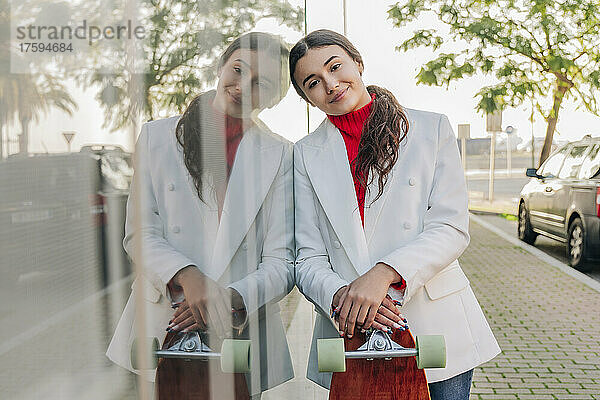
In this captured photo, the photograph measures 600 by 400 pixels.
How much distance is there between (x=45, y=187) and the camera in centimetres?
60

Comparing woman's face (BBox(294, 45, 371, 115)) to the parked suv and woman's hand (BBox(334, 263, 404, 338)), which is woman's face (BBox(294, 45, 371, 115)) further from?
the parked suv

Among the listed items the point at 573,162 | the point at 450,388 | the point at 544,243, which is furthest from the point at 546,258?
the point at 450,388

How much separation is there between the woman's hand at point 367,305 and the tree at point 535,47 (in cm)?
850

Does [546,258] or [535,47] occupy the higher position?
[535,47]

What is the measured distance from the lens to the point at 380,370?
1812mm

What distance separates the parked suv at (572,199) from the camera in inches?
283

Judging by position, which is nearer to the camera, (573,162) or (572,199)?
(572,199)

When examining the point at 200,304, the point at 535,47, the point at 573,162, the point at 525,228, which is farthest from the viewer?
the point at 535,47

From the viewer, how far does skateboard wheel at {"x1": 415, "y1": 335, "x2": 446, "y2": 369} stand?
166 centimetres

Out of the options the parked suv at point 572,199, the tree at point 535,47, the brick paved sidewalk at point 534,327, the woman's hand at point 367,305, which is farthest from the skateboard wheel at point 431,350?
the tree at point 535,47

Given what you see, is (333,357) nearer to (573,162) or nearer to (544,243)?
(573,162)

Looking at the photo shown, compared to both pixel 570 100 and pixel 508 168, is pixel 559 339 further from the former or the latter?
pixel 508 168

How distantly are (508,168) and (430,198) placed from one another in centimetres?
1089

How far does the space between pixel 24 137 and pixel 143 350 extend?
332mm
